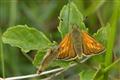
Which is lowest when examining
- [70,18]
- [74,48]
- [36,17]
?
[36,17]

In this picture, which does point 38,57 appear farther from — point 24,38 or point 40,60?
point 24,38

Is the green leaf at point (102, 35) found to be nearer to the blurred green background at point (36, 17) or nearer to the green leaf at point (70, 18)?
the green leaf at point (70, 18)

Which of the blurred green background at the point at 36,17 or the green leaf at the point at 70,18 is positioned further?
the blurred green background at the point at 36,17

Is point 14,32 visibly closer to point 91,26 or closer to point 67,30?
point 67,30

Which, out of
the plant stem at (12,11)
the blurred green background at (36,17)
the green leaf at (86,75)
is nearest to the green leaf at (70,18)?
the green leaf at (86,75)

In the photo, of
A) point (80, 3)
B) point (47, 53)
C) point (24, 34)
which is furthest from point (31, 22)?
point (47, 53)

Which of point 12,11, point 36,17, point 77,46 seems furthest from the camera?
point 36,17

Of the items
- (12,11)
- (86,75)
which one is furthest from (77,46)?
(12,11)

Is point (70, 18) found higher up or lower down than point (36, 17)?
higher up
